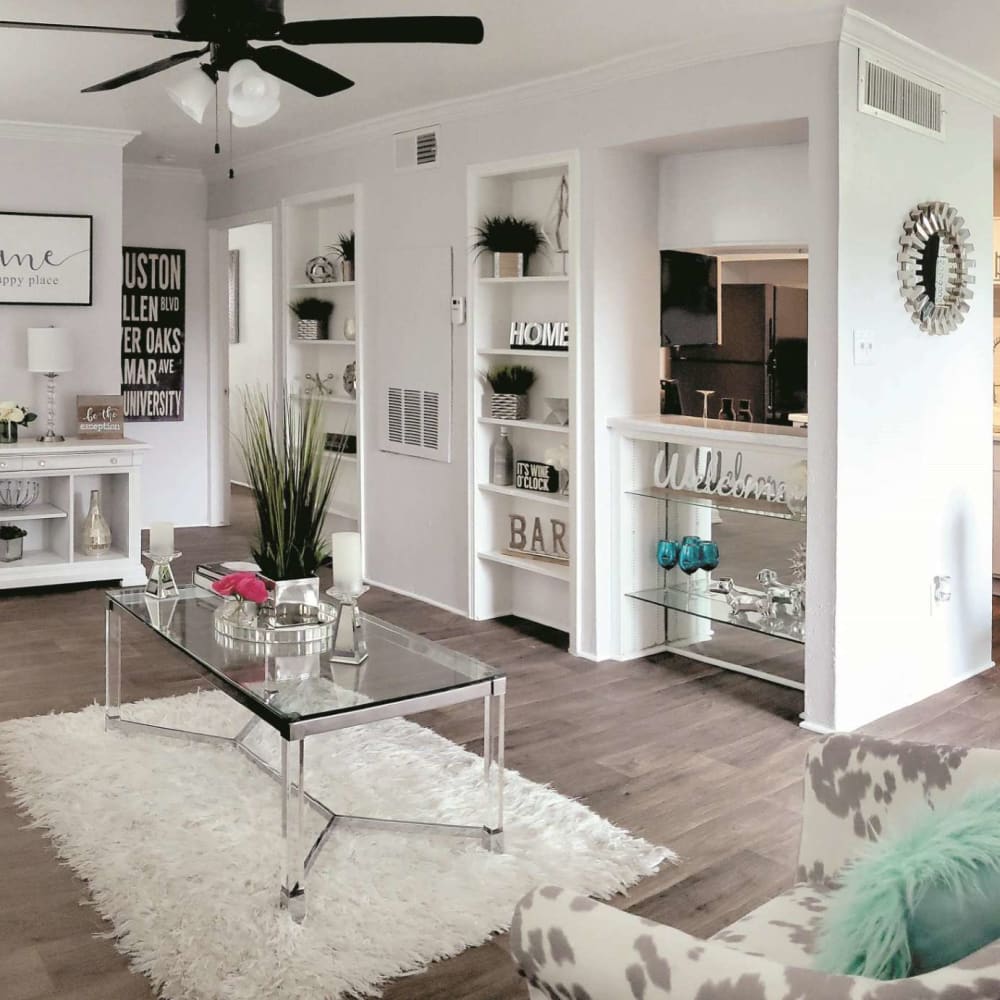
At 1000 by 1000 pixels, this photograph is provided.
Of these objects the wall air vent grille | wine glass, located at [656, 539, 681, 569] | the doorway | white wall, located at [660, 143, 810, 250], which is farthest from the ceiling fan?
the doorway

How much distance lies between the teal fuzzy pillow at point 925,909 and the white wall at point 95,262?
5.92 meters

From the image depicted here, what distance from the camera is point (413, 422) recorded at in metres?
5.96

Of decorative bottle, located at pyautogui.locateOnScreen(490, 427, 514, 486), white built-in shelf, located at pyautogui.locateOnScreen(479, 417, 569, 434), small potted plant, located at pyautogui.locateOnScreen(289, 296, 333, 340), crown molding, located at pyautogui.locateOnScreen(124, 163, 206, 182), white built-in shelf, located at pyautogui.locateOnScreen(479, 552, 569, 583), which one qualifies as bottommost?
white built-in shelf, located at pyautogui.locateOnScreen(479, 552, 569, 583)

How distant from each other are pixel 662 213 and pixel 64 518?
3549mm

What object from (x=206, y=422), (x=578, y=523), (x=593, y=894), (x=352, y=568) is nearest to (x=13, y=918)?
(x=352, y=568)

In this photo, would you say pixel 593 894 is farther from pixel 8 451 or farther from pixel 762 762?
pixel 8 451

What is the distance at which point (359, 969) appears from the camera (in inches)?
97.7

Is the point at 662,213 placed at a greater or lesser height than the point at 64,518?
greater

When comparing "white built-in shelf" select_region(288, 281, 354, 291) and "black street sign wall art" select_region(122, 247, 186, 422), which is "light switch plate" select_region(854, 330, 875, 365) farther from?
"black street sign wall art" select_region(122, 247, 186, 422)

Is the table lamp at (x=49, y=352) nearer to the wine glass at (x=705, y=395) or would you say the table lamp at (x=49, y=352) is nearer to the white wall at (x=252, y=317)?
the wine glass at (x=705, y=395)

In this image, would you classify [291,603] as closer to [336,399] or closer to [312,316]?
[336,399]

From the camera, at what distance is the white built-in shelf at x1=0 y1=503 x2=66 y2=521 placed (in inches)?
241

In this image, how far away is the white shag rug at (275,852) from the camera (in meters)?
2.54

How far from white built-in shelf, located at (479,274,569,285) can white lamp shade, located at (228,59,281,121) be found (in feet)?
6.73
